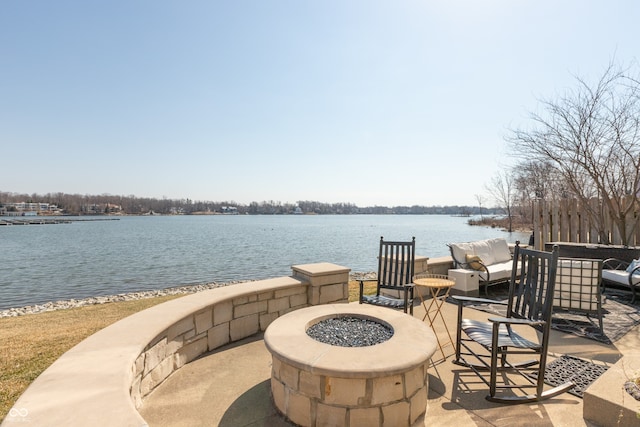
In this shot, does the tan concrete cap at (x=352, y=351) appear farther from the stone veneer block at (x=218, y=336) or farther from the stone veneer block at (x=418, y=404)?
the stone veneer block at (x=218, y=336)

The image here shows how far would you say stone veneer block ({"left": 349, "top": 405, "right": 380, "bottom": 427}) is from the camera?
6.34ft

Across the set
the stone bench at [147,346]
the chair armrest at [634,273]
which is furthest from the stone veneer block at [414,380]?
the chair armrest at [634,273]

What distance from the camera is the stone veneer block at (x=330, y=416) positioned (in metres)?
1.94

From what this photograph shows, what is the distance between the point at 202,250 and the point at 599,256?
872 inches

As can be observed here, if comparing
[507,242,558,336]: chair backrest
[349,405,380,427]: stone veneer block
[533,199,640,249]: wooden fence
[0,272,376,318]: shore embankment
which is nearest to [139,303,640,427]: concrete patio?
[349,405,380,427]: stone veneer block

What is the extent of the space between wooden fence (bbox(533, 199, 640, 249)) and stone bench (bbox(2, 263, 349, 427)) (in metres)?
7.03

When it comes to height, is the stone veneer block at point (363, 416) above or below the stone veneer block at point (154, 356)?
below

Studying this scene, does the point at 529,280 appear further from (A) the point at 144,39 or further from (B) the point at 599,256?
(A) the point at 144,39

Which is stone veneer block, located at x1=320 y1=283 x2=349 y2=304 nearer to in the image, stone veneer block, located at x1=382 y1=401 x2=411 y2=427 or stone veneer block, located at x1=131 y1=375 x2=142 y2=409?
stone veneer block, located at x1=382 y1=401 x2=411 y2=427

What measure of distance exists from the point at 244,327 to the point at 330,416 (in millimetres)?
1868

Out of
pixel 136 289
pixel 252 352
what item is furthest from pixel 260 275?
pixel 252 352

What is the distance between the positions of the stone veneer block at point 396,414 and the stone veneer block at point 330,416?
0.86 ft

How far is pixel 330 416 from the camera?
1.96 m

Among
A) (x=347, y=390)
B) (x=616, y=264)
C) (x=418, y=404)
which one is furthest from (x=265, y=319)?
(x=616, y=264)
